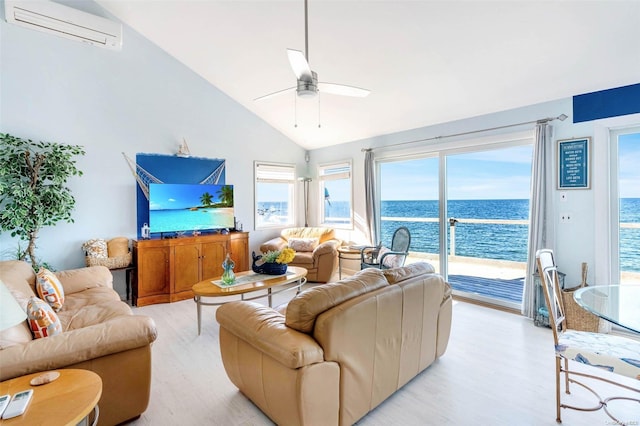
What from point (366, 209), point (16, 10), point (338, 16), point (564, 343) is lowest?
point (564, 343)

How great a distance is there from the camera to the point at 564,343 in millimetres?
1970

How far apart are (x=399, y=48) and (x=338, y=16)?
74 centimetres

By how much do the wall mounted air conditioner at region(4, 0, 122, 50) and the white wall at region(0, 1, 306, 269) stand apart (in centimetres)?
24

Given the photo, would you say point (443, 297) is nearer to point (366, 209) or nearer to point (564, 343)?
point (564, 343)

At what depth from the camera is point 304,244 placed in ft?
18.3

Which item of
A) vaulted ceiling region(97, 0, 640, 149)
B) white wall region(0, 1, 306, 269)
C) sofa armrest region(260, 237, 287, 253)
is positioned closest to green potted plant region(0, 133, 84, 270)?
white wall region(0, 1, 306, 269)

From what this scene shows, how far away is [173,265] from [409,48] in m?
4.07

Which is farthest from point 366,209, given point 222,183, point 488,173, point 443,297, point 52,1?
point 52,1

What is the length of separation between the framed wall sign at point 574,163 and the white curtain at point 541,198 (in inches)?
3.9

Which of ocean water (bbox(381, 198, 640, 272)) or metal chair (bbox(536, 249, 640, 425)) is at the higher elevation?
ocean water (bbox(381, 198, 640, 272))

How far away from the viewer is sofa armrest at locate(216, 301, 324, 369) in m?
1.52

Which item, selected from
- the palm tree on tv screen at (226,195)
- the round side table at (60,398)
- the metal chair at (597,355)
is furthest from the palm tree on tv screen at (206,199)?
the metal chair at (597,355)

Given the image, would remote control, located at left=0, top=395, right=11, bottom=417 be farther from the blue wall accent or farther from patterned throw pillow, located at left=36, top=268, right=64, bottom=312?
the blue wall accent

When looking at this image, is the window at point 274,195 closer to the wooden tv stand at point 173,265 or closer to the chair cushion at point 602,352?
the wooden tv stand at point 173,265
